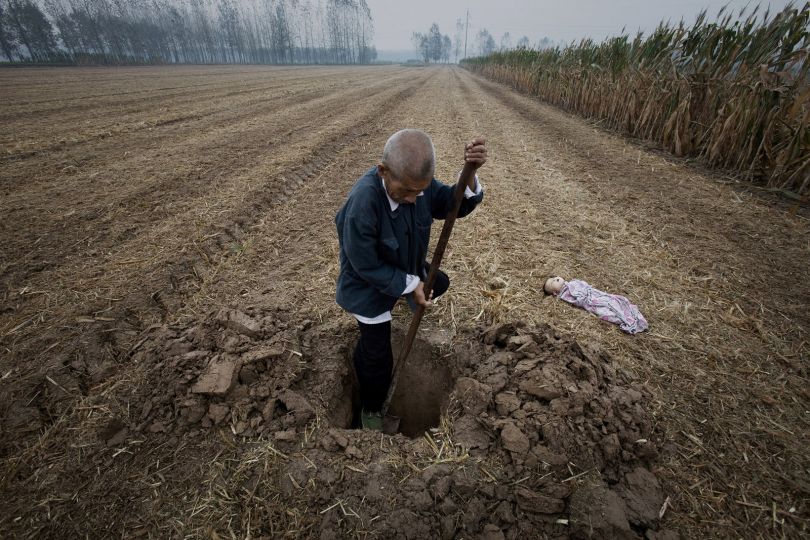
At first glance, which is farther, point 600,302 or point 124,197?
point 124,197

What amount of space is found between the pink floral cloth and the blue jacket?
1697mm

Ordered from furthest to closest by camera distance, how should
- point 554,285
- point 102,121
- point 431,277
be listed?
point 102,121
point 554,285
point 431,277

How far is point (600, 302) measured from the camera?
3.38 metres

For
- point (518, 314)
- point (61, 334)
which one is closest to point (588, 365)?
point (518, 314)

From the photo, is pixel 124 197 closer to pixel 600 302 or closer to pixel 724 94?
pixel 600 302

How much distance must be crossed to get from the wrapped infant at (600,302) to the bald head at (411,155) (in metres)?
2.34

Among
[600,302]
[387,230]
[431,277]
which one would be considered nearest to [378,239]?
[387,230]

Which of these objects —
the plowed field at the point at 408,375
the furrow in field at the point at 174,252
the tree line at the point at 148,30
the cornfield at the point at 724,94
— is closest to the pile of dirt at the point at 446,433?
the plowed field at the point at 408,375

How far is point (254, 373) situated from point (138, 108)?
14580mm

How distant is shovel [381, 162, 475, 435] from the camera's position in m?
2.07

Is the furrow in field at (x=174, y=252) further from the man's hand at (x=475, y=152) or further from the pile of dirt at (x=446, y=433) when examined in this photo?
the man's hand at (x=475, y=152)

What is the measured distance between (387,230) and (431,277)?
1.47 ft

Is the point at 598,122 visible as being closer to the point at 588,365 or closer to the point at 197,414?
the point at 588,365

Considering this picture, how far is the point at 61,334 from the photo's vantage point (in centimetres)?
301
